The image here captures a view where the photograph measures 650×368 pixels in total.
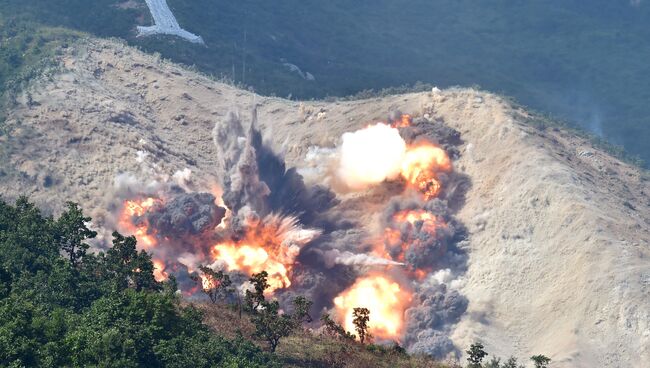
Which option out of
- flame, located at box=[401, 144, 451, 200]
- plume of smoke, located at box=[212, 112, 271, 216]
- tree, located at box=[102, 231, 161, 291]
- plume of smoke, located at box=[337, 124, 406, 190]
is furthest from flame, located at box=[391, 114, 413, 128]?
tree, located at box=[102, 231, 161, 291]

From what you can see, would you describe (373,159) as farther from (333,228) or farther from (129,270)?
(129,270)

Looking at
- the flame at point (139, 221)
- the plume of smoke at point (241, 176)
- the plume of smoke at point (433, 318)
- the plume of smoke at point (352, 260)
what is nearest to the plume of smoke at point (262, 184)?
the plume of smoke at point (241, 176)

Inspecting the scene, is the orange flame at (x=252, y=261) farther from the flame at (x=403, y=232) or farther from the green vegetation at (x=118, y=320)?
the green vegetation at (x=118, y=320)

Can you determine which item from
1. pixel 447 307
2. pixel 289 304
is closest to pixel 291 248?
pixel 289 304

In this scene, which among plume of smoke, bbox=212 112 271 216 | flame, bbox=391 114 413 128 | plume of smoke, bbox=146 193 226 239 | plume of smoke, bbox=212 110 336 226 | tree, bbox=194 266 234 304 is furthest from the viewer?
flame, bbox=391 114 413 128

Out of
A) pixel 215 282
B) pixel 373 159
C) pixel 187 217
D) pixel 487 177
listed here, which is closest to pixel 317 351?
pixel 215 282

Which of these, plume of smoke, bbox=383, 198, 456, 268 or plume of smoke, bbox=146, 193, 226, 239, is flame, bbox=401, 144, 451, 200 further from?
plume of smoke, bbox=146, 193, 226, 239
